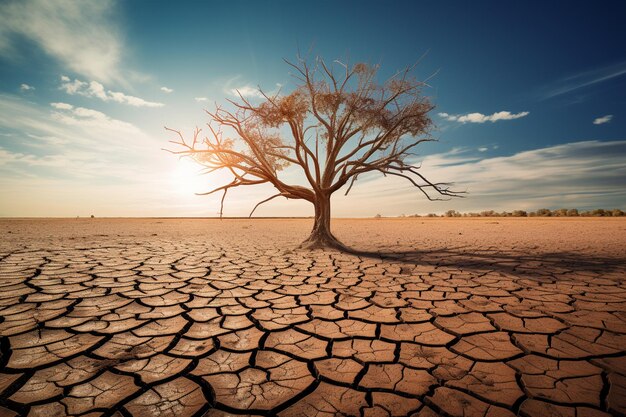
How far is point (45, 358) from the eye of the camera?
2.00 metres

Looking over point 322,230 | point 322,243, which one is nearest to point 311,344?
point 322,243

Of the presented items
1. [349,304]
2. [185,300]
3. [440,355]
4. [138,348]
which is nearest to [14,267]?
[185,300]

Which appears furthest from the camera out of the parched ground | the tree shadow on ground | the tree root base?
the tree root base

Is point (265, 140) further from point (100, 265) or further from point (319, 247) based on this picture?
point (100, 265)

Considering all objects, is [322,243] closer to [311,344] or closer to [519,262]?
[519,262]

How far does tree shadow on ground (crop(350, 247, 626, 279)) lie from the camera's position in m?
4.98

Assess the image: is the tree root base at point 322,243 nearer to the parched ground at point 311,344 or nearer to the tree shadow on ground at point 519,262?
the tree shadow on ground at point 519,262

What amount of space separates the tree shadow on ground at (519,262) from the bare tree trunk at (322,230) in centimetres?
78

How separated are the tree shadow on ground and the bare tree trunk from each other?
78 cm

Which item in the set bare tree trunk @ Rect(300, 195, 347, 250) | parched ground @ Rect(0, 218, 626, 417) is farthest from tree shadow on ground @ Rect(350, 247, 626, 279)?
bare tree trunk @ Rect(300, 195, 347, 250)

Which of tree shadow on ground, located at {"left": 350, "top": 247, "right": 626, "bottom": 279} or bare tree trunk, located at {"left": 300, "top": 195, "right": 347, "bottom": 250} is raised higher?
bare tree trunk, located at {"left": 300, "top": 195, "right": 347, "bottom": 250}

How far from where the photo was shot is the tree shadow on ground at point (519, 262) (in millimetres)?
4984

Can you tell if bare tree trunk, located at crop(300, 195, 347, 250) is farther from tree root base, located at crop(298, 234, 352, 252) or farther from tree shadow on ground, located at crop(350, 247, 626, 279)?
tree shadow on ground, located at crop(350, 247, 626, 279)

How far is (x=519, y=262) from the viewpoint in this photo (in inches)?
227
